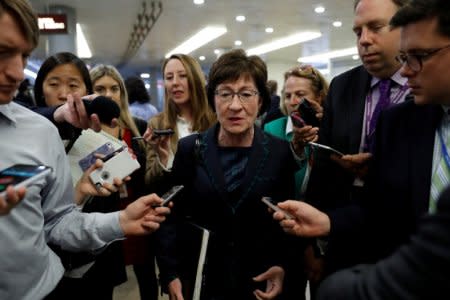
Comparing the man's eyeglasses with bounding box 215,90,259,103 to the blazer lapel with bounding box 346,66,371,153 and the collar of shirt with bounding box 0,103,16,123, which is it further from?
the collar of shirt with bounding box 0,103,16,123

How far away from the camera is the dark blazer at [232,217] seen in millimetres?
1409

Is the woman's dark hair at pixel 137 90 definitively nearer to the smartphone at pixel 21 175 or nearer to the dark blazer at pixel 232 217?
the dark blazer at pixel 232 217

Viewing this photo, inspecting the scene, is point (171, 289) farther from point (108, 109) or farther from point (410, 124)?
point (410, 124)

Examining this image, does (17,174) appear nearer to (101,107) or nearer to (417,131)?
(101,107)

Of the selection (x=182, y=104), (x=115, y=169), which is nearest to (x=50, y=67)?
(x=115, y=169)

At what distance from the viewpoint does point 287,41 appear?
1065 cm

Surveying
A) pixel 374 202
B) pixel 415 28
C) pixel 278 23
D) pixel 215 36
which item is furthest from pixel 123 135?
pixel 215 36

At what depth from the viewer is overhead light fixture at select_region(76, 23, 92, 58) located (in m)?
9.25

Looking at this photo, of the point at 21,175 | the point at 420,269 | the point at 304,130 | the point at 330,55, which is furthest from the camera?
the point at 330,55

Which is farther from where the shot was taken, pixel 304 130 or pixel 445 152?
pixel 304 130

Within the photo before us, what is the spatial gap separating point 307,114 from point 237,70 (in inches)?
17.4

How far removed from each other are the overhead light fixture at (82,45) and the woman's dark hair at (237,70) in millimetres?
8070

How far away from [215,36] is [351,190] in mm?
9017

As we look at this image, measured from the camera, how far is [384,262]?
0.61 metres
